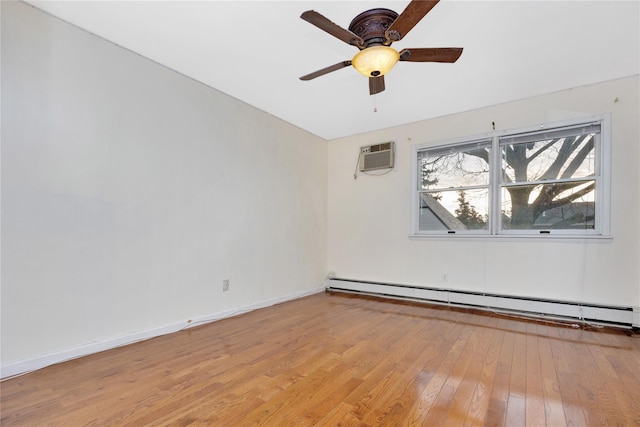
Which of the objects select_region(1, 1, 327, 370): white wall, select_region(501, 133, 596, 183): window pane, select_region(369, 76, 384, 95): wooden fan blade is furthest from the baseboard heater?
select_region(369, 76, 384, 95): wooden fan blade

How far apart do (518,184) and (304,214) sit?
292 centimetres

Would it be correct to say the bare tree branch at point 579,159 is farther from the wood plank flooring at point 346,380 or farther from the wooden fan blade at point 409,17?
the wooden fan blade at point 409,17

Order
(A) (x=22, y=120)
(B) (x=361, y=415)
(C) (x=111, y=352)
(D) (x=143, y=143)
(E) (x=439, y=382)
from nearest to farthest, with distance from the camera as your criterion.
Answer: (B) (x=361, y=415) < (E) (x=439, y=382) < (A) (x=22, y=120) < (C) (x=111, y=352) < (D) (x=143, y=143)

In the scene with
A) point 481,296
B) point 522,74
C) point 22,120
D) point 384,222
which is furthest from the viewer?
point 384,222

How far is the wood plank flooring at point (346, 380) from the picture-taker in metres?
1.59

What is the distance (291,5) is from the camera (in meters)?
2.09

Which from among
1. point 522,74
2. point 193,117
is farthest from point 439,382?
point 193,117

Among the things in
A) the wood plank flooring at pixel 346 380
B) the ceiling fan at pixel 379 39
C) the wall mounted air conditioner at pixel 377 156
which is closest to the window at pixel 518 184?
the wall mounted air conditioner at pixel 377 156

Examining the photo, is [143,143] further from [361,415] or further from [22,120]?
[361,415]

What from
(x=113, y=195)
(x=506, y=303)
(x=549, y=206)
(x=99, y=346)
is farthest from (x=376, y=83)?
(x=99, y=346)

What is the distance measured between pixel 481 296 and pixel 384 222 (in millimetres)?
1626

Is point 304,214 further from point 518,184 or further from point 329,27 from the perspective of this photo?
point 329,27

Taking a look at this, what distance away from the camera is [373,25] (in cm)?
194

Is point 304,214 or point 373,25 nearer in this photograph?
point 373,25
